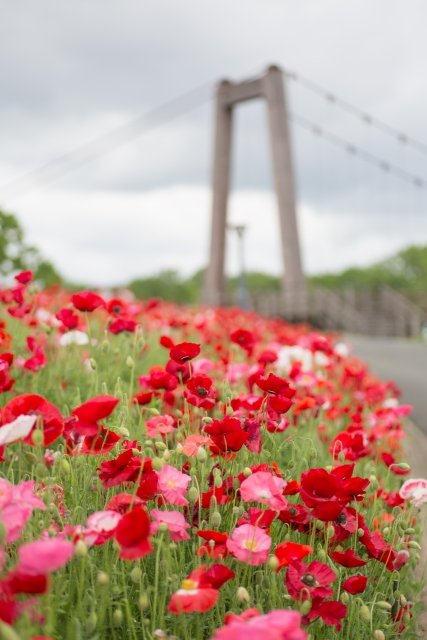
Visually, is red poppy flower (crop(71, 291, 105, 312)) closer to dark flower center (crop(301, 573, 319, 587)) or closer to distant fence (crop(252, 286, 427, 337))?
dark flower center (crop(301, 573, 319, 587))

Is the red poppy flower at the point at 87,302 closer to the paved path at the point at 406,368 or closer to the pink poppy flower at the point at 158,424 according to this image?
the pink poppy flower at the point at 158,424

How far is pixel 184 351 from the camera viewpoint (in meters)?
2.03

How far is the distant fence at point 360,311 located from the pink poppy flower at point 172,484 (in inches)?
807

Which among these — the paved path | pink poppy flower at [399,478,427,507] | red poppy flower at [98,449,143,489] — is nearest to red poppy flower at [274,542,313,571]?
red poppy flower at [98,449,143,489]

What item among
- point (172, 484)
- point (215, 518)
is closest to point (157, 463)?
point (172, 484)

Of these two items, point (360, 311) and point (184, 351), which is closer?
point (184, 351)

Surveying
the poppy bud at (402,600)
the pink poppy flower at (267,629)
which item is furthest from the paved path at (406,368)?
the pink poppy flower at (267,629)

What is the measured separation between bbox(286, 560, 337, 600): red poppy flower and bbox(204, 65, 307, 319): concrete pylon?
49.7ft

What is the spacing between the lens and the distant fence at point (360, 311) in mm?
24422

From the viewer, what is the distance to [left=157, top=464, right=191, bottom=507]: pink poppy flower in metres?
1.75

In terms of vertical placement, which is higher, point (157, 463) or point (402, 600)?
point (157, 463)

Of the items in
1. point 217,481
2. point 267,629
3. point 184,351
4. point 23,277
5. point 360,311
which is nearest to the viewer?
point 267,629

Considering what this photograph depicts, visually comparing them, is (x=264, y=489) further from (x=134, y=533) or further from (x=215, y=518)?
(x=134, y=533)

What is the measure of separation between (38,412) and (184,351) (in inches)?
18.6
